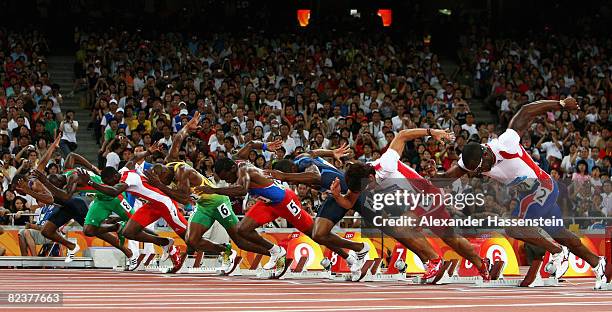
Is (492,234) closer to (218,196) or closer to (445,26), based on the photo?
(218,196)

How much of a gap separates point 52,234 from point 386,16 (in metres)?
17.4

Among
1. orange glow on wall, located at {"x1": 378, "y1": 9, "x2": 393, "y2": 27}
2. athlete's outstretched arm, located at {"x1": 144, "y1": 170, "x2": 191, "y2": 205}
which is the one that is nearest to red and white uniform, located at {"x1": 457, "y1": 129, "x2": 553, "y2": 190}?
athlete's outstretched arm, located at {"x1": 144, "y1": 170, "x2": 191, "y2": 205}

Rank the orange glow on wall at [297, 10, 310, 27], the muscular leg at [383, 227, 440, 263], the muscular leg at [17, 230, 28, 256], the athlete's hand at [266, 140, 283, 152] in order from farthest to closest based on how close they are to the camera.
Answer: the orange glow on wall at [297, 10, 310, 27], the muscular leg at [17, 230, 28, 256], the athlete's hand at [266, 140, 283, 152], the muscular leg at [383, 227, 440, 263]

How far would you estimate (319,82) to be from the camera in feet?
96.3

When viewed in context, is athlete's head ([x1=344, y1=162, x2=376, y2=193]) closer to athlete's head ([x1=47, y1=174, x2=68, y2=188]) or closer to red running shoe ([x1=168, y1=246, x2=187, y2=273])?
red running shoe ([x1=168, y1=246, x2=187, y2=273])

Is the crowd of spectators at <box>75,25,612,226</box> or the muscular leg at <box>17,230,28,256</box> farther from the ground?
the crowd of spectators at <box>75,25,612,226</box>

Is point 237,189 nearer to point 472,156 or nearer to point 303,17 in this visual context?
point 472,156

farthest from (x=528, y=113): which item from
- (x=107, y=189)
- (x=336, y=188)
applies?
(x=107, y=189)

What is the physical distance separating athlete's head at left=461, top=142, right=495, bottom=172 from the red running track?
1.42 m

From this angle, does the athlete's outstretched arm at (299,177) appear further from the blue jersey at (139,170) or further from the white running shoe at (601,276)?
the blue jersey at (139,170)

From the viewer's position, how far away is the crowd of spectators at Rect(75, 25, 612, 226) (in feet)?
81.5

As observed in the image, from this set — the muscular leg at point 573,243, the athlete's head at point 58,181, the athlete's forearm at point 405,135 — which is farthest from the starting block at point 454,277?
the athlete's head at point 58,181

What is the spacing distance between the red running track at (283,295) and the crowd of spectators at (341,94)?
6034 mm

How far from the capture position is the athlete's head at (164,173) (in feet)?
61.1
